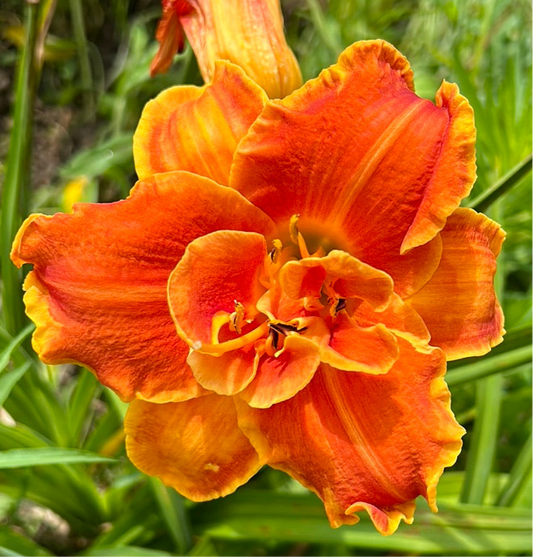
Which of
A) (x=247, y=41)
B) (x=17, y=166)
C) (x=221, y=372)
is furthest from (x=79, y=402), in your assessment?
(x=247, y=41)

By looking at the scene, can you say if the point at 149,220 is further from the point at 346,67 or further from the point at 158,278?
the point at 346,67

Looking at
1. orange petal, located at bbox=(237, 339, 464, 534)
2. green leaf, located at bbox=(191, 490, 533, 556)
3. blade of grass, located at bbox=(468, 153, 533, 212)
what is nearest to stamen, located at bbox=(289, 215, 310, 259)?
orange petal, located at bbox=(237, 339, 464, 534)

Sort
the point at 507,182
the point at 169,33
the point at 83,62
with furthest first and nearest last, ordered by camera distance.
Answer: the point at 83,62 → the point at 169,33 → the point at 507,182

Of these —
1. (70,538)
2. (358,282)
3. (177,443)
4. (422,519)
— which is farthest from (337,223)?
(70,538)

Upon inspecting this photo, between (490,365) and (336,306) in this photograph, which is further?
(490,365)

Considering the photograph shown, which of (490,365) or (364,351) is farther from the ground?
(364,351)

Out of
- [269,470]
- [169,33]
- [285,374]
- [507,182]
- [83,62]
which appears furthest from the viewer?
[83,62]

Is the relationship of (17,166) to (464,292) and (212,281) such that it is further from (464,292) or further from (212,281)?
(464,292)

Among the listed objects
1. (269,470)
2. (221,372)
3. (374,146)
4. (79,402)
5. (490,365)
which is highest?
(374,146)

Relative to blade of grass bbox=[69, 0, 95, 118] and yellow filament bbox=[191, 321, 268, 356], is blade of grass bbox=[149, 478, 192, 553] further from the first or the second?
blade of grass bbox=[69, 0, 95, 118]
